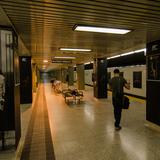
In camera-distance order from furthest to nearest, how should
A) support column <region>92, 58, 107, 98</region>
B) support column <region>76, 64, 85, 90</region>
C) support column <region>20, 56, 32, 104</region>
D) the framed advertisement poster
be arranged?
support column <region>76, 64, 85, 90</region> < the framed advertisement poster < support column <region>92, 58, 107, 98</region> < support column <region>20, 56, 32, 104</region>

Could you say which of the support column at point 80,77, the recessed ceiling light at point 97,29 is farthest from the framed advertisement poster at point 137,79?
the recessed ceiling light at point 97,29

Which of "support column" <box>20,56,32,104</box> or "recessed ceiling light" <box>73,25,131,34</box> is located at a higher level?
"recessed ceiling light" <box>73,25,131,34</box>

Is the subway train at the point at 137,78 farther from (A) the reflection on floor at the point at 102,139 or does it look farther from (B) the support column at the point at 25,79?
(B) the support column at the point at 25,79

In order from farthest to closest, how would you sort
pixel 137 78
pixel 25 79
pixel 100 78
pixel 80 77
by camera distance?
pixel 80 77 → pixel 137 78 → pixel 100 78 → pixel 25 79

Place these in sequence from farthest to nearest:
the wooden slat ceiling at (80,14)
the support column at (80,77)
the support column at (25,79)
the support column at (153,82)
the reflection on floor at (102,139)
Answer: the support column at (80,77), the support column at (25,79), the support column at (153,82), the reflection on floor at (102,139), the wooden slat ceiling at (80,14)

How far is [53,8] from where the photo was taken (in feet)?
8.61

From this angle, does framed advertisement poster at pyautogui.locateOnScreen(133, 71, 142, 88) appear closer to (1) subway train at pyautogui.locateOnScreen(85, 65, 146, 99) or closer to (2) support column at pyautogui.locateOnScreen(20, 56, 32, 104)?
(1) subway train at pyautogui.locateOnScreen(85, 65, 146, 99)

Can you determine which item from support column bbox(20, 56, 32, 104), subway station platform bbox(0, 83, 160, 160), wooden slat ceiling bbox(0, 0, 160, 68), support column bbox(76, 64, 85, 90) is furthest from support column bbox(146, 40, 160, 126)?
support column bbox(76, 64, 85, 90)

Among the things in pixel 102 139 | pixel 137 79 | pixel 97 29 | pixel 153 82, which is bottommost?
pixel 102 139

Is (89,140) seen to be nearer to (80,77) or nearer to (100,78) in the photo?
(100,78)

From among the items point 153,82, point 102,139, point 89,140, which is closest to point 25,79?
point 89,140

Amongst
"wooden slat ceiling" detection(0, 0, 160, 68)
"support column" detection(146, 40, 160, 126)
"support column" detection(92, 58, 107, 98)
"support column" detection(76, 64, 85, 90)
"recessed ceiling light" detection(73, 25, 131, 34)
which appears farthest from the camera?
"support column" detection(76, 64, 85, 90)

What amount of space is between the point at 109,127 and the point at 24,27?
349 centimetres

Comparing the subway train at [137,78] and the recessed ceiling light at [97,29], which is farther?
the subway train at [137,78]
